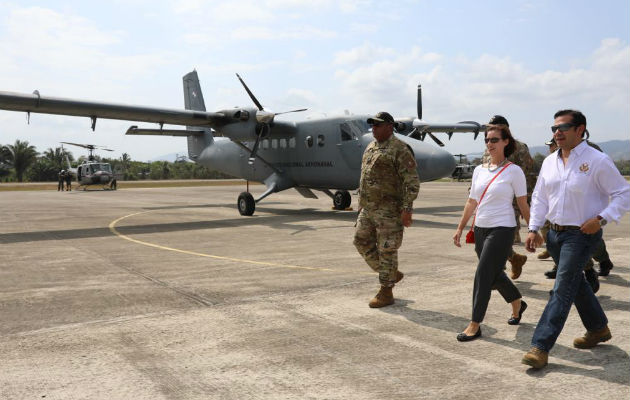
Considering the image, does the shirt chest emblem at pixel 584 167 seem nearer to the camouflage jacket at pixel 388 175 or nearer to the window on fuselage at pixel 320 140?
the camouflage jacket at pixel 388 175

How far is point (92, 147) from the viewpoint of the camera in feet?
147

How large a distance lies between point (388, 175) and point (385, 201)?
29 centimetres

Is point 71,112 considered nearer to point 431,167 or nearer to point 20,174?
point 431,167

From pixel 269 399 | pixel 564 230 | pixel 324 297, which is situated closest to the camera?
pixel 269 399

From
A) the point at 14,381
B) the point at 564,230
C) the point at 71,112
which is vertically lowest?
the point at 14,381

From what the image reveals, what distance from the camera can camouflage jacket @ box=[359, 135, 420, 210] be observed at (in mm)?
5602

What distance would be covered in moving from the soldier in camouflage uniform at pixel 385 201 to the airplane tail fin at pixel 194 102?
17.6m

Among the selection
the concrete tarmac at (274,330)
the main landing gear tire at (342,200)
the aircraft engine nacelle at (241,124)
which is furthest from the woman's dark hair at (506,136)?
the main landing gear tire at (342,200)

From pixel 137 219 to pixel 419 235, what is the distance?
9.01 m

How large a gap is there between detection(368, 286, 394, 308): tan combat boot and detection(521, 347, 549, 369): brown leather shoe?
1913mm

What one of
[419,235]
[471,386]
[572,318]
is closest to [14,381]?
[471,386]

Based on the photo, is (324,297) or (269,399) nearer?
(269,399)

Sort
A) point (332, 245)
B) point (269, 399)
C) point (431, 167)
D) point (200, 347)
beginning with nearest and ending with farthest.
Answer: point (269, 399), point (200, 347), point (332, 245), point (431, 167)

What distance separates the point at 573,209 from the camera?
389 centimetres
